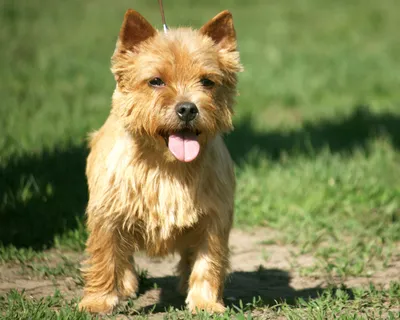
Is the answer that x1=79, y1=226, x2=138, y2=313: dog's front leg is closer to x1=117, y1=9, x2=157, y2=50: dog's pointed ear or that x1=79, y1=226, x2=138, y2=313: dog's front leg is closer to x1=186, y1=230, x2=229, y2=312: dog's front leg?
x1=186, y1=230, x2=229, y2=312: dog's front leg

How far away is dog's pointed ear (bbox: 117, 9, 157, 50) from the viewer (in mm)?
4312

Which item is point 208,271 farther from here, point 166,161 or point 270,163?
point 270,163

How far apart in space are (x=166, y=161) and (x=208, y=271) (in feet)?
2.29

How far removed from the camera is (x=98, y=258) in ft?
14.8

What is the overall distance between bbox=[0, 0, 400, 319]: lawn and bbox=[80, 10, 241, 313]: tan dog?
32 cm

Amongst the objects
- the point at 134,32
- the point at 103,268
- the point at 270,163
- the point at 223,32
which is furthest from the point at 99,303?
the point at 270,163

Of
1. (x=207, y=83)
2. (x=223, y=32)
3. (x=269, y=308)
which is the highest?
(x=223, y=32)

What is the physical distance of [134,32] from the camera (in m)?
4.36

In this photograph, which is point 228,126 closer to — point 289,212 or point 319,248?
point 319,248

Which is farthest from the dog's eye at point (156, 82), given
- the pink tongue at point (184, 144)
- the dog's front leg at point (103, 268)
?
the dog's front leg at point (103, 268)

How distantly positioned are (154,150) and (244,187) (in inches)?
111

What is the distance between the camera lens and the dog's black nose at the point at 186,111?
4117 mm

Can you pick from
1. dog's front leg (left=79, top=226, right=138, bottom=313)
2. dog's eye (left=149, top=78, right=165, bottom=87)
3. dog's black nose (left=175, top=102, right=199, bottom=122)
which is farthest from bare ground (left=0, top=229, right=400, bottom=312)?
dog's eye (left=149, top=78, right=165, bottom=87)

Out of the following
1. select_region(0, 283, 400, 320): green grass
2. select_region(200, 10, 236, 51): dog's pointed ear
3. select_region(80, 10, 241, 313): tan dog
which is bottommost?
select_region(0, 283, 400, 320): green grass
